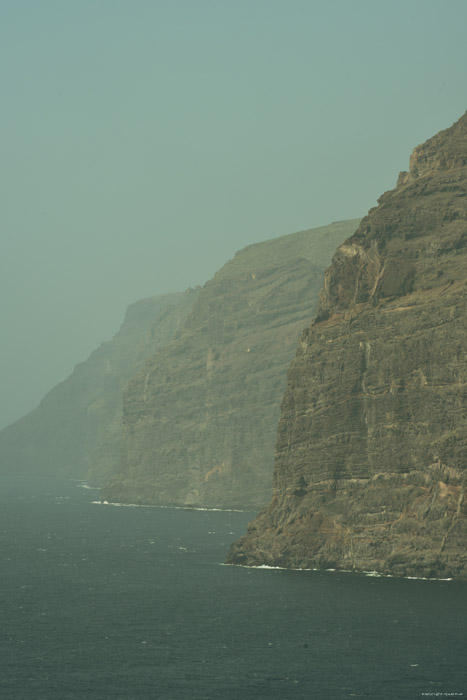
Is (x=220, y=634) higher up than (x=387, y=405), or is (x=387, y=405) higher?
(x=387, y=405)

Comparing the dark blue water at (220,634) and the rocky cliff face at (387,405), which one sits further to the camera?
the rocky cliff face at (387,405)

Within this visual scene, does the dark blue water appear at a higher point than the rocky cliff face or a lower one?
lower

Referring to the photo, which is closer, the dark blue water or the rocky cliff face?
the dark blue water

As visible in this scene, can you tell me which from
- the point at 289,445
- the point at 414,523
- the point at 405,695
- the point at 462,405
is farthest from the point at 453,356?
the point at 405,695

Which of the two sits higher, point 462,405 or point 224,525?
point 462,405

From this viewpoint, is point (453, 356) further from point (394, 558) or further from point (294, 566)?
point (294, 566)
